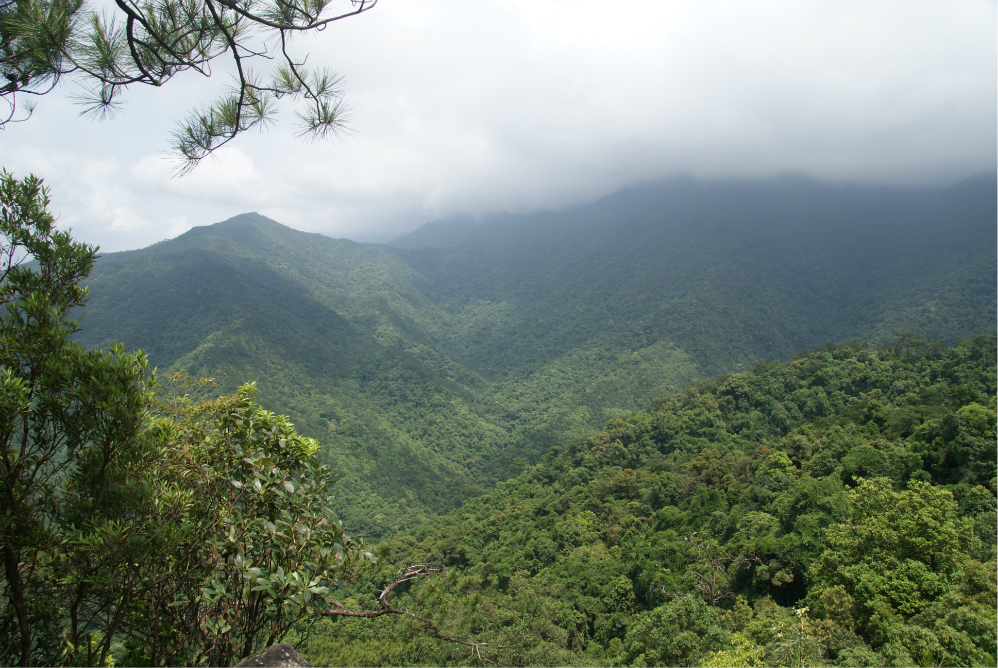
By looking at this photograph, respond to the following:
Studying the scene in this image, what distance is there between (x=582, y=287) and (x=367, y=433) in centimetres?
7858

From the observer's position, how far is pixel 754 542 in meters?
16.5

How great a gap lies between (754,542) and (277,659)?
18345 millimetres

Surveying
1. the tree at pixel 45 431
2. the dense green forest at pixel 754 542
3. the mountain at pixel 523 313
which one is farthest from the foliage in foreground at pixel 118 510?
the mountain at pixel 523 313

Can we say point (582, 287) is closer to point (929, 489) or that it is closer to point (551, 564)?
point (551, 564)

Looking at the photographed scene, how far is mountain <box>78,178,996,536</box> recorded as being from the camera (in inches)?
2512

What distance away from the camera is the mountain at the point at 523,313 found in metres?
63.8

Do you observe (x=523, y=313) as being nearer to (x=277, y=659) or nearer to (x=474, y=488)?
(x=474, y=488)

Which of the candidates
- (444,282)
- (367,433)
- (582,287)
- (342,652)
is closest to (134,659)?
(342,652)

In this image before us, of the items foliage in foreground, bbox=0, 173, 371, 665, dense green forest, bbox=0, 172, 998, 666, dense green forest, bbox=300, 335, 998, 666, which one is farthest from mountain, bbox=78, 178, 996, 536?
foliage in foreground, bbox=0, 173, 371, 665

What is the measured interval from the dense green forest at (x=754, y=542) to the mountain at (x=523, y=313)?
23124 millimetres

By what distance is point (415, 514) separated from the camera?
4866 cm

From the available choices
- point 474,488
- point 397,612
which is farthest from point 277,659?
point 474,488

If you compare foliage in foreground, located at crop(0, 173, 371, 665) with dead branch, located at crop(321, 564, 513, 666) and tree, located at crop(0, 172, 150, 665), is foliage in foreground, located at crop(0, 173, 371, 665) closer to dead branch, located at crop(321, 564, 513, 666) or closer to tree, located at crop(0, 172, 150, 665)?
tree, located at crop(0, 172, 150, 665)

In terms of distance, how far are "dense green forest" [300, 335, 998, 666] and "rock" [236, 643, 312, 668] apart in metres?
1.56
